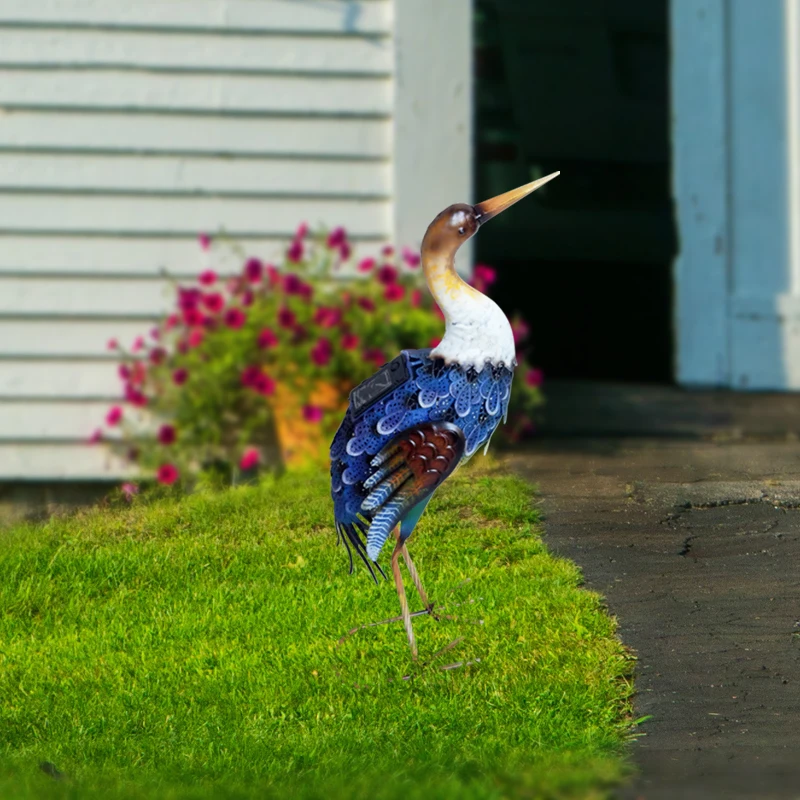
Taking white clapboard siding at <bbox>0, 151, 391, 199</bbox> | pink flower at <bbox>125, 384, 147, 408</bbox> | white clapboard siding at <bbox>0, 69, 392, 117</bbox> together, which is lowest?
pink flower at <bbox>125, 384, 147, 408</bbox>

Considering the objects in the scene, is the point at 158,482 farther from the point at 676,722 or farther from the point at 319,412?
the point at 676,722

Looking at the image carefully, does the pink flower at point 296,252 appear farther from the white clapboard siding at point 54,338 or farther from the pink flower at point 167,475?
the pink flower at point 167,475

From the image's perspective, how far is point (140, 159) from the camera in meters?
5.96

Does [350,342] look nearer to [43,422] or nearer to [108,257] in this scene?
[108,257]

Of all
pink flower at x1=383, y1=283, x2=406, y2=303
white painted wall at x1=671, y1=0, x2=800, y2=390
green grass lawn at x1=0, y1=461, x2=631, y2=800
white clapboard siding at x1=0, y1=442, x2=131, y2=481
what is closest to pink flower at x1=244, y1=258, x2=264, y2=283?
pink flower at x1=383, y1=283, x2=406, y2=303

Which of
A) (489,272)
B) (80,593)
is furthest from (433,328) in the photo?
(80,593)

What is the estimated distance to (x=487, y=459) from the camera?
562cm

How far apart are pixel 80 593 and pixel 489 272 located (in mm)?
2375

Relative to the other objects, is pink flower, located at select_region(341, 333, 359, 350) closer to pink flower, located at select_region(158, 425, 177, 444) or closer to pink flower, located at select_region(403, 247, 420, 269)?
pink flower, located at select_region(403, 247, 420, 269)

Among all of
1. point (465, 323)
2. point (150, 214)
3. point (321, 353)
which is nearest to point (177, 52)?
point (150, 214)

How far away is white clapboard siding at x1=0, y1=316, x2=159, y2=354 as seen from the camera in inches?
234

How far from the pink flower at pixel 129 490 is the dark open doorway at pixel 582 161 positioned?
2.83m

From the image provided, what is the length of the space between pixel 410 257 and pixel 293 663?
8.45ft

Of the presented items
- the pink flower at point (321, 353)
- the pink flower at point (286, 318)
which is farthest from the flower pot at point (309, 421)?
the pink flower at point (286, 318)
